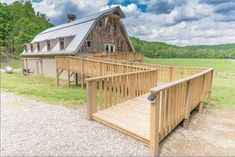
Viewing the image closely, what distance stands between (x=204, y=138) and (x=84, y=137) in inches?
115

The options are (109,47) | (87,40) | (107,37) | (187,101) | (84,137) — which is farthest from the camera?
(109,47)

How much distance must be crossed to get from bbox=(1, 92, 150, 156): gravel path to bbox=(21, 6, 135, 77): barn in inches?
369

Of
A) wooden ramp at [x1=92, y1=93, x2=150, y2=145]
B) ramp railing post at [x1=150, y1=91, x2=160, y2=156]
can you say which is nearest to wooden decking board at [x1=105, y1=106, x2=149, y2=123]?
wooden ramp at [x1=92, y1=93, x2=150, y2=145]

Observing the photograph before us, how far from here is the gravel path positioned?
11.1 ft

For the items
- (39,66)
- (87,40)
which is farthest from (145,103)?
(39,66)

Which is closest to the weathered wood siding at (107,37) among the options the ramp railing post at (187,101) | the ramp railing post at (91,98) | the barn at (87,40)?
the barn at (87,40)

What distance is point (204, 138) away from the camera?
4.23 metres

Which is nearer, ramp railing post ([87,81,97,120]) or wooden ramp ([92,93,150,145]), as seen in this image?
wooden ramp ([92,93,150,145])

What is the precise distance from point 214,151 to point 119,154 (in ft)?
6.74

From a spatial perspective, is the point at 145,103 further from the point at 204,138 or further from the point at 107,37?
the point at 107,37

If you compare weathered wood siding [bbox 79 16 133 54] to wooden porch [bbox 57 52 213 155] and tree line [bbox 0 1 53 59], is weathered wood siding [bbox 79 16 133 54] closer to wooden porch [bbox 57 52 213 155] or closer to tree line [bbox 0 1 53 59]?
wooden porch [bbox 57 52 213 155]

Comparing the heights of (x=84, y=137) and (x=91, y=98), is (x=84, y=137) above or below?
below

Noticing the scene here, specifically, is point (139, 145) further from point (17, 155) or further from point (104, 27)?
point (104, 27)

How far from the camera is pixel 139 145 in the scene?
357 cm
